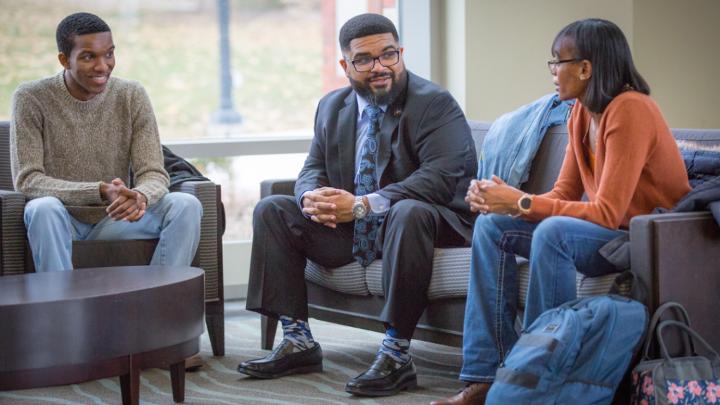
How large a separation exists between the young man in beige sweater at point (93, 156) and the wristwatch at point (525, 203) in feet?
4.45

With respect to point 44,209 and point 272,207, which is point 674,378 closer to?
point 272,207

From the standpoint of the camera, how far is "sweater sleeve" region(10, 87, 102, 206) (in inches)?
150

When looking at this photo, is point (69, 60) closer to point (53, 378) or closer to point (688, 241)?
point (53, 378)

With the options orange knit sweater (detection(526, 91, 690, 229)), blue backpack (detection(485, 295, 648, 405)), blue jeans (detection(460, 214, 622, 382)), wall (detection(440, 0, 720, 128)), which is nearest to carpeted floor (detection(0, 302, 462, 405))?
blue jeans (detection(460, 214, 622, 382))

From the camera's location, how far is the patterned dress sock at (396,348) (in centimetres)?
334

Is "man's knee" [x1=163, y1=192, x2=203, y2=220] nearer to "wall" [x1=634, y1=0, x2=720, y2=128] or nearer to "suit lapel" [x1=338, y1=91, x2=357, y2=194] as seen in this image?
"suit lapel" [x1=338, y1=91, x2=357, y2=194]

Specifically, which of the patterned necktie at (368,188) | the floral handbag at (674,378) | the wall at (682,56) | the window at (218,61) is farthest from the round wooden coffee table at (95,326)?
the wall at (682,56)

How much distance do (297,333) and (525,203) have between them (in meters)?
1.05

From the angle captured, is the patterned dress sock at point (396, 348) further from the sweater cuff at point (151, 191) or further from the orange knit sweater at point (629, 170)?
the sweater cuff at point (151, 191)

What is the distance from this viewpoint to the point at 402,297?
3320 mm

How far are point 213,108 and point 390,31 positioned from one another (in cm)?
183

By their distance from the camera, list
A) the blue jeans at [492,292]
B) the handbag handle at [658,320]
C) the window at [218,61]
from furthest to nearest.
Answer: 1. the window at [218,61]
2. the blue jeans at [492,292]
3. the handbag handle at [658,320]

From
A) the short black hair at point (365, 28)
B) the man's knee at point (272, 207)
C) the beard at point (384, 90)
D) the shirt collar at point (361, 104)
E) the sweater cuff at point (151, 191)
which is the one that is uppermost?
the short black hair at point (365, 28)

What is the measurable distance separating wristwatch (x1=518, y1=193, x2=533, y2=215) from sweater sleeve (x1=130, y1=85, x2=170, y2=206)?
148cm
